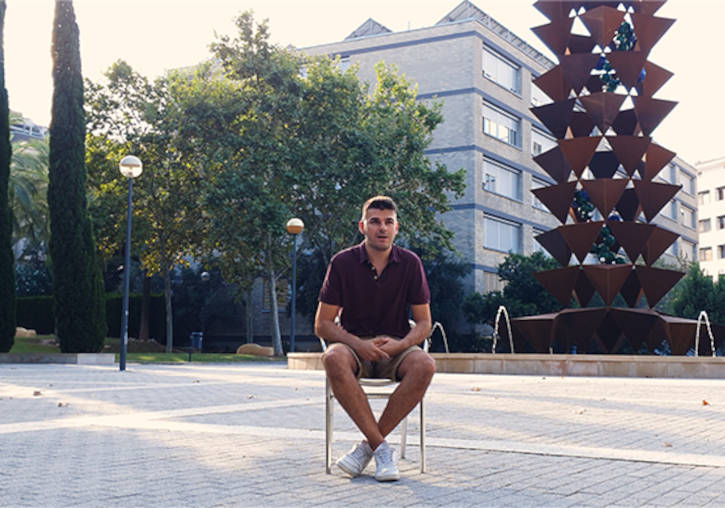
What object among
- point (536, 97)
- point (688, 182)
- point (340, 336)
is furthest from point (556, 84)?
point (688, 182)

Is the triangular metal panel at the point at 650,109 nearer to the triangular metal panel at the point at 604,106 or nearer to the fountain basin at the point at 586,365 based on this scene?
the triangular metal panel at the point at 604,106

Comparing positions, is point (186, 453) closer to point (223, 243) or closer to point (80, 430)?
point (80, 430)

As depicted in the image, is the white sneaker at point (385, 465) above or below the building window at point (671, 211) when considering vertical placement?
below

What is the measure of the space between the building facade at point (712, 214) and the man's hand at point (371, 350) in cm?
9162

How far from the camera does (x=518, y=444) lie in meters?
5.61

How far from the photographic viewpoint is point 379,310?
462cm

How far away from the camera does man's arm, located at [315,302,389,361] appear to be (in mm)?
4348

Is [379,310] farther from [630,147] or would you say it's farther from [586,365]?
[630,147]

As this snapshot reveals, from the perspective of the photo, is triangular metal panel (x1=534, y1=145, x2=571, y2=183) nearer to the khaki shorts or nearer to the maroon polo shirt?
the maroon polo shirt

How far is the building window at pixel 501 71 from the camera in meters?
42.1

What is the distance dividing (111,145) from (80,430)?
1117 inches

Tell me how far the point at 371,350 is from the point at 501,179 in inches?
1554

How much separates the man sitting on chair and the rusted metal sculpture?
16.3 meters

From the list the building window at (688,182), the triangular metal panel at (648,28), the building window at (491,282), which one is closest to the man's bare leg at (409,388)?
A: the triangular metal panel at (648,28)
